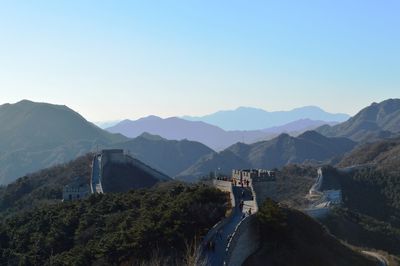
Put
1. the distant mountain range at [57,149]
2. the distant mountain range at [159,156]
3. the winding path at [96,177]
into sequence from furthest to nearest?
the distant mountain range at [159,156]
the distant mountain range at [57,149]
the winding path at [96,177]

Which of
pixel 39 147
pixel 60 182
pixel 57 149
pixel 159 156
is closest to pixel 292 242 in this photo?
pixel 60 182

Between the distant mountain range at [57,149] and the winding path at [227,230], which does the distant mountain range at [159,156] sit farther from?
the winding path at [227,230]

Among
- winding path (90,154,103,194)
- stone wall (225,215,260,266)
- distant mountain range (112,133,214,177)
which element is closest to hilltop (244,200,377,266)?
stone wall (225,215,260,266)

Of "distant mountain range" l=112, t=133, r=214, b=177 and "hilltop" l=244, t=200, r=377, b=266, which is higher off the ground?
"distant mountain range" l=112, t=133, r=214, b=177

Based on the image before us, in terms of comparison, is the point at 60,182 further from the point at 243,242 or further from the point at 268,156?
the point at 268,156

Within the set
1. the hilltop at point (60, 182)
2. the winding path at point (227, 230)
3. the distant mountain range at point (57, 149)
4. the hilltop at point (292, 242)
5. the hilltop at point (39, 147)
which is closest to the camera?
the winding path at point (227, 230)

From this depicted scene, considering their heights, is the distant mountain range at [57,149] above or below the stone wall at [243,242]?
above

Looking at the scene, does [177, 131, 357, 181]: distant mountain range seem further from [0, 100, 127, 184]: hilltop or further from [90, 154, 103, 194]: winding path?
[90, 154, 103, 194]: winding path

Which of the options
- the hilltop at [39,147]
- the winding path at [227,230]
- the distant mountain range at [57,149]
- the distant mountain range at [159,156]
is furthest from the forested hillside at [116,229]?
the distant mountain range at [159,156]

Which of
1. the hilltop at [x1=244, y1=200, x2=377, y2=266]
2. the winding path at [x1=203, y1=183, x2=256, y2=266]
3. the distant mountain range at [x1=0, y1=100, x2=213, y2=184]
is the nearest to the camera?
the winding path at [x1=203, y1=183, x2=256, y2=266]

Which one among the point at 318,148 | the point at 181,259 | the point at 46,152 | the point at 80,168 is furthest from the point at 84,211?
the point at 318,148

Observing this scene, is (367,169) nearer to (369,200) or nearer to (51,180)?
(369,200)
